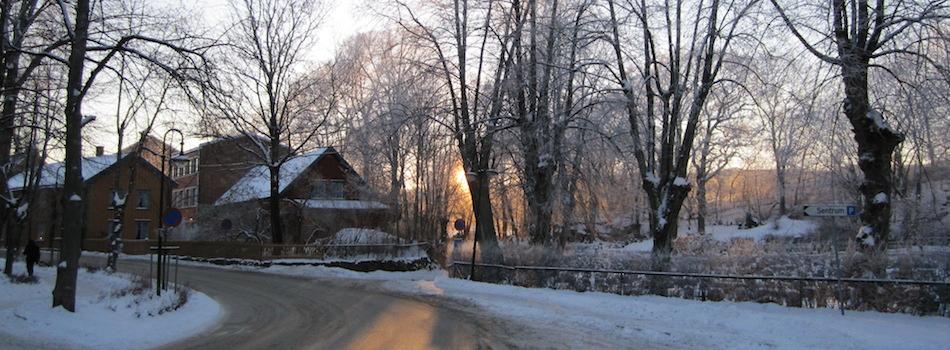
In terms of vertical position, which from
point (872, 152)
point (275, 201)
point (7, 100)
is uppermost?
point (7, 100)

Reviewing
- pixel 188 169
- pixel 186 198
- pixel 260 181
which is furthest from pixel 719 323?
pixel 188 169

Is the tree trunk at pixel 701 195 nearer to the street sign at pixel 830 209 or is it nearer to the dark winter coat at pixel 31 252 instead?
the street sign at pixel 830 209

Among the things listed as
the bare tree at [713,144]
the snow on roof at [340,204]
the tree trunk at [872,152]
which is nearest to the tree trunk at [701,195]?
the bare tree at [713,144]

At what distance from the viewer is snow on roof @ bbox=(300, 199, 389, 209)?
4038 cm

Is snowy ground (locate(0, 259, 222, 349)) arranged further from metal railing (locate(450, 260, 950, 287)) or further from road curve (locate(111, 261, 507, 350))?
metal railing (locate(450, 260, 950, 287))

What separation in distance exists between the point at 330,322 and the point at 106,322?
400 centimetres

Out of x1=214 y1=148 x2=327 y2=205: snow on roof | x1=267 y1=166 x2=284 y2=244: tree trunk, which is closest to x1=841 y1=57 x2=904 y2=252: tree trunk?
x1=267 y1=166 x2=284 y2=244: tree trunk

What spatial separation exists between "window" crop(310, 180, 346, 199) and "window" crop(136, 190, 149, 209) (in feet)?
73.8

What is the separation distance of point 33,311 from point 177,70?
4963 mm

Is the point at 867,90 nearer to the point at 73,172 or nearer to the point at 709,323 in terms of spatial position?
the point at 709,323

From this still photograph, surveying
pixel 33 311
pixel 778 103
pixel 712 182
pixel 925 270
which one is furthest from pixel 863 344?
pixel 712 182

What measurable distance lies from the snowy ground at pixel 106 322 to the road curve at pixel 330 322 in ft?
1.89

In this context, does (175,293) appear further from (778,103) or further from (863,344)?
(778,103)

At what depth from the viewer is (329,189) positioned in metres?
45.0
